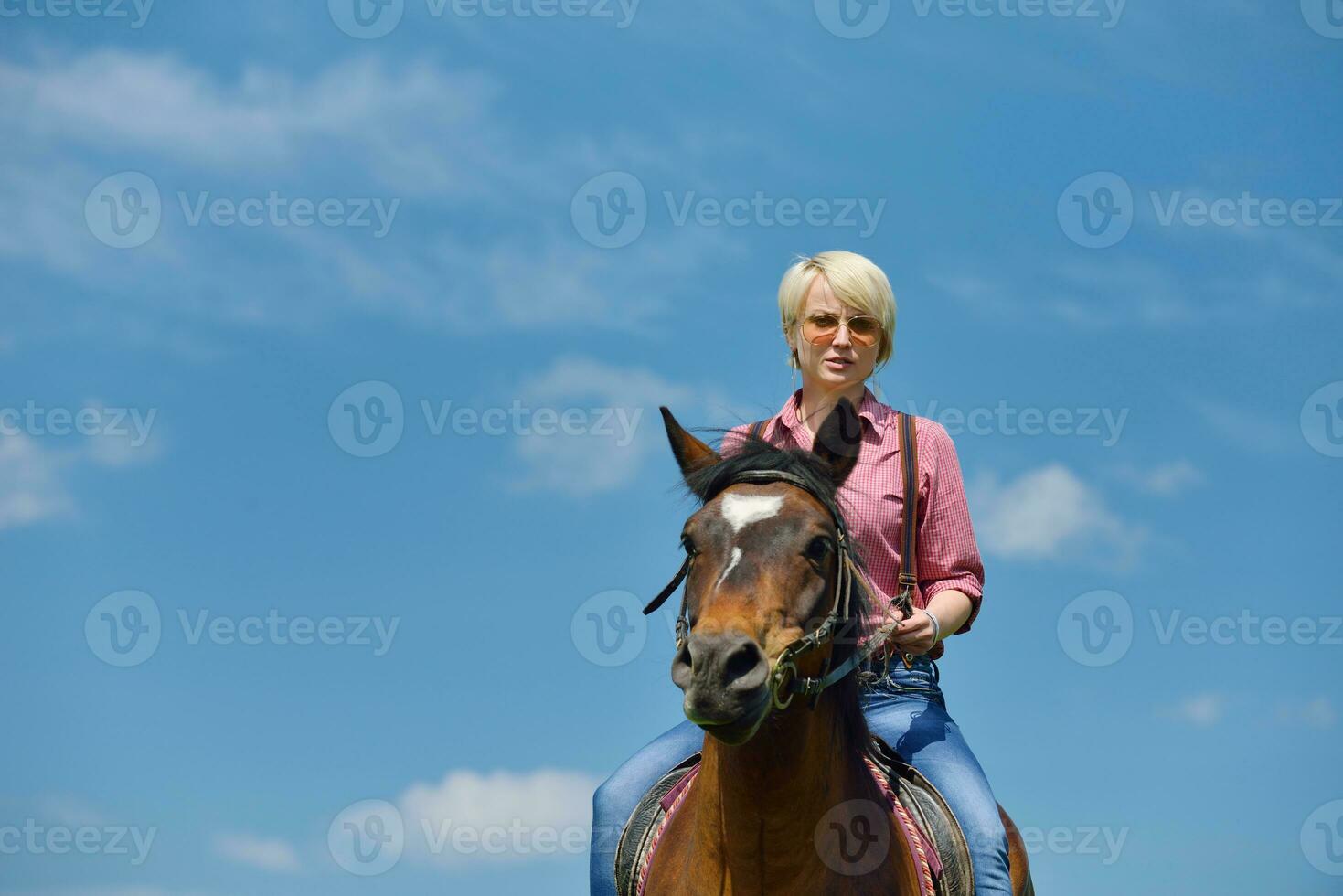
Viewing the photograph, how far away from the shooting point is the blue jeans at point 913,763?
6703mm

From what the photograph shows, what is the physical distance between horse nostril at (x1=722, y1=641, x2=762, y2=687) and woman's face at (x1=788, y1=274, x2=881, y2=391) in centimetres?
320

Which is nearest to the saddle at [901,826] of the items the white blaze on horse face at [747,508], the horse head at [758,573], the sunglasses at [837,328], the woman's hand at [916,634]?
the woman's hand at [916,634]

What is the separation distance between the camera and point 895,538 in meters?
7.37

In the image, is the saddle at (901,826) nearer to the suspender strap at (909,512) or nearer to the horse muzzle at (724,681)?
the suspender strap at (909,512)

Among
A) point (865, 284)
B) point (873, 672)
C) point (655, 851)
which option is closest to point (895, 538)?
point (873, 672)

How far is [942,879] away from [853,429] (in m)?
2.42

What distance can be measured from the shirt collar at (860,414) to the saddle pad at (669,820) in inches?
84.2

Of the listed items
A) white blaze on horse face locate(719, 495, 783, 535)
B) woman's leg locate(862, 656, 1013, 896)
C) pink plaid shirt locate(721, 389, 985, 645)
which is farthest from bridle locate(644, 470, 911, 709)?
woman's leg locate(862, 656, 1013, 896)

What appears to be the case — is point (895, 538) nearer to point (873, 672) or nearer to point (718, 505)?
point (873, 672)

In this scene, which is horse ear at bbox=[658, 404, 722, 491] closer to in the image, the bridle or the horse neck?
the bridle

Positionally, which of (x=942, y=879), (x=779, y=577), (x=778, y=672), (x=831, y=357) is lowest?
(x=942, y=879)

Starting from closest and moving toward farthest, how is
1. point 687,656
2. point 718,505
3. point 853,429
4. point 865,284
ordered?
point 687,656
point 718,505
point 853,429
point 865,284

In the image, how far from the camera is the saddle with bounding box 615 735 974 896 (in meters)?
6.46

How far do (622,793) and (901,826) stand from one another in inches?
69.3
